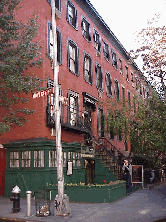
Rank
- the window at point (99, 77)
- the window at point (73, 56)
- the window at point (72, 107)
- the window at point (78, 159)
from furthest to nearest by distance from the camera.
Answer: the window at point (99, 77)
the window at point (73, 56)
the window at point (72, 107)
the window at point (78, 159)

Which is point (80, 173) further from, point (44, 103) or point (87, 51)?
point (87, 51)

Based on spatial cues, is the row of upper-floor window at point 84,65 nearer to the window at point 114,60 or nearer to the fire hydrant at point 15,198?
the window at point 114,60

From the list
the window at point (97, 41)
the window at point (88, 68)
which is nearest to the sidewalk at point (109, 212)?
the window at point (88, 68)

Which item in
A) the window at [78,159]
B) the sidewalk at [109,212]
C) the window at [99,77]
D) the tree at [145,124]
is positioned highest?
the window at [99,77]

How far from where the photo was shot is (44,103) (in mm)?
14875

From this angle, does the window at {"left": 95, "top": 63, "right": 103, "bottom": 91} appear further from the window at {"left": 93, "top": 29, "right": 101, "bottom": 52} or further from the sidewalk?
the sidewalk

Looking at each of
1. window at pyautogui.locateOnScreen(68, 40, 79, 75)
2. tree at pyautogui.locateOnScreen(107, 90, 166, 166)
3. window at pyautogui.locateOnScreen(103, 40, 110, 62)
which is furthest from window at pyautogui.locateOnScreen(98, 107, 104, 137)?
window at pyautogui.locateOnScreen(103, 40, 110, 62)

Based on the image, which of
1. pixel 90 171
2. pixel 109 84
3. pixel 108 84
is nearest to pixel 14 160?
pixel 90 171

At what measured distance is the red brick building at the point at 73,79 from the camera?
14898 mm

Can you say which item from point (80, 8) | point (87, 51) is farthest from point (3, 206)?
point (80, 8)

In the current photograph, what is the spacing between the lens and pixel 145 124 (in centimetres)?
1980

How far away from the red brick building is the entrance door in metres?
0.69

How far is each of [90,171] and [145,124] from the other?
505 centimetres

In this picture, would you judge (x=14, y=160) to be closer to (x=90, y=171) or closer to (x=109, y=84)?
(x=90, y=171)
